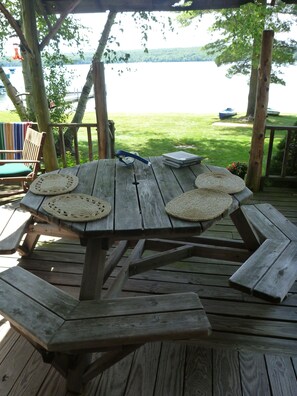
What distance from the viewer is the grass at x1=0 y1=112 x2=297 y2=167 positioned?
23.0 feet

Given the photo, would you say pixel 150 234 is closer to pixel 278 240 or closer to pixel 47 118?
pixel 278 240

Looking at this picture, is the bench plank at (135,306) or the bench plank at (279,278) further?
the bench plank at (279,278)

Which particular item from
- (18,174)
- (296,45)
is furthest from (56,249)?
(296,45)

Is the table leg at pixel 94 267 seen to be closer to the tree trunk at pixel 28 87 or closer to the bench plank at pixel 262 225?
the bench plank at pixel 262 225

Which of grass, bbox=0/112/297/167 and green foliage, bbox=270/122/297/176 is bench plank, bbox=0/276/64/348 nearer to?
green foliage, bbox=270/122/297/176

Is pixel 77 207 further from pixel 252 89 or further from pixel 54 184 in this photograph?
pixel 252 89

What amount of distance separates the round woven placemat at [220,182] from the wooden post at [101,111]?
1990mm

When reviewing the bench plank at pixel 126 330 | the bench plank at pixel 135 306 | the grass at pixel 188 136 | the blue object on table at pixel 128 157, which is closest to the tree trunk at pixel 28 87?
the grass at pixel 188 136

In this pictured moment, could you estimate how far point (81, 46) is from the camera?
21.0ft

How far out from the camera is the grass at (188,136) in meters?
7.01

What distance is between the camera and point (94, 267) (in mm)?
1682

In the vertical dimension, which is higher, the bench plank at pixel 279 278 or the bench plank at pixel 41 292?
the bench plank at pixel 279 278

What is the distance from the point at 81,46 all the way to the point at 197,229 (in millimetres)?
6043

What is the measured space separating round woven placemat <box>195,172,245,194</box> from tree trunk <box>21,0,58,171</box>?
8.56ft
